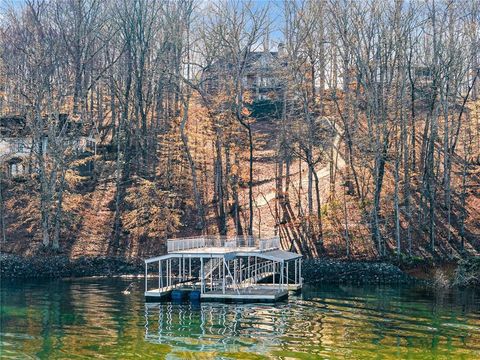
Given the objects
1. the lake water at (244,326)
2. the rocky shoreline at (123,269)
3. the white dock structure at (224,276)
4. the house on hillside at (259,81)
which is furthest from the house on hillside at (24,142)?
the lake water at (244,326)

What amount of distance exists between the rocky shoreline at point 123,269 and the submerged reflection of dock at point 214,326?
1046cm

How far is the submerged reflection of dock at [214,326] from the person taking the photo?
910 inches

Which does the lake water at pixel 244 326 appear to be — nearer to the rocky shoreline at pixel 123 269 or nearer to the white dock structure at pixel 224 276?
the white dock structure at pixel 224 276

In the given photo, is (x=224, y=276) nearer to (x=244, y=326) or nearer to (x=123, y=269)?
(x=244, y=326)

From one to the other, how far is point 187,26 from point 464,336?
120ft

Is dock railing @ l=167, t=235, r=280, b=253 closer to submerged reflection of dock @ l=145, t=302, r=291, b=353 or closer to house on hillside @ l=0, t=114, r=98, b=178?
submerged reflection of dock @ l=145, t=302, r=291, b=353

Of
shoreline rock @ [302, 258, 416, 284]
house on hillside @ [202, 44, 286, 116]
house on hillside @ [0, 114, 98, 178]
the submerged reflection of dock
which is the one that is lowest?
the submerged reflection of dock

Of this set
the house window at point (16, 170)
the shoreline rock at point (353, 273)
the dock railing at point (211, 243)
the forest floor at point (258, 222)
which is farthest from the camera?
the house window at point (16, 170)

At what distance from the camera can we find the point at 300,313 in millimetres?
29719

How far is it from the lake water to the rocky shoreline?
357cm

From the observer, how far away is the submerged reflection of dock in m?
23.1

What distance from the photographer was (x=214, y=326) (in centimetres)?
2681

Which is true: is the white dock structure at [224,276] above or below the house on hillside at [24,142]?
below

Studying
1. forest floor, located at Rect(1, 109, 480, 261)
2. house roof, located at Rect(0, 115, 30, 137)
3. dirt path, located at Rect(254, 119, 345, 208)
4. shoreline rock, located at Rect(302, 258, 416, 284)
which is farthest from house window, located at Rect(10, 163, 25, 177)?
shoreline rock, located at Rect(302, 258, 416, 284)
